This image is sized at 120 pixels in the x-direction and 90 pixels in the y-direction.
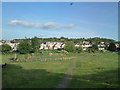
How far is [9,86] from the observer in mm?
25266

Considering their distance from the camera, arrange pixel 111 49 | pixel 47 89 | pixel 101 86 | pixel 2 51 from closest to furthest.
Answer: pixel 47 89
pixel 101 86
pixel 2 51
pixel 111 49

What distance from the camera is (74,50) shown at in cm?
11356

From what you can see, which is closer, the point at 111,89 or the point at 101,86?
the point at 111,89

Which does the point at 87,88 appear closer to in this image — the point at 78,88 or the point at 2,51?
the point at 78,88

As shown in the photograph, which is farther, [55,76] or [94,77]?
[55,76]

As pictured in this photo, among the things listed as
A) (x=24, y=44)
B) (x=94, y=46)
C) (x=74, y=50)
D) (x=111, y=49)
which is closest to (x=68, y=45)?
(x=74, y=50)

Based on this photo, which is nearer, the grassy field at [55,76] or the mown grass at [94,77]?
the mown grass at [94,77]

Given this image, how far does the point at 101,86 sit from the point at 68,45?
296ft

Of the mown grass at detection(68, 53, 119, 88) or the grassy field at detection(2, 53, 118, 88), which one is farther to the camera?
the grassy field at detection(2, 53, 118, 88)

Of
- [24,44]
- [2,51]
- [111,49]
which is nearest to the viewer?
[24,44]

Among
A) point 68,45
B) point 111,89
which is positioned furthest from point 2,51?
point 111,89

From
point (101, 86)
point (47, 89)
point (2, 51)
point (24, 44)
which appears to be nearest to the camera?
point (47, 89)

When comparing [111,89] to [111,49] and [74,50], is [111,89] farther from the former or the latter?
[111,49]

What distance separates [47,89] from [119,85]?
10245 millimetres
